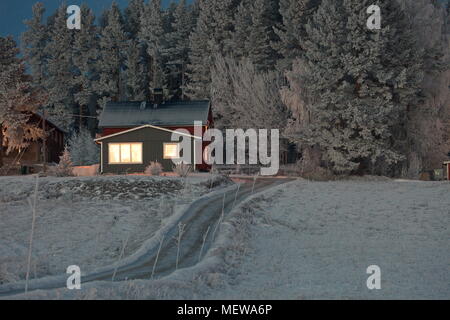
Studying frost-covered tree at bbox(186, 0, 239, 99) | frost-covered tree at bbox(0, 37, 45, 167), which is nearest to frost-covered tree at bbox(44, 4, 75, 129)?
frost-covered tree at bbox(186, 0, 239, 99)

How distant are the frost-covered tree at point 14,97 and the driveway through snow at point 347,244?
872 inches

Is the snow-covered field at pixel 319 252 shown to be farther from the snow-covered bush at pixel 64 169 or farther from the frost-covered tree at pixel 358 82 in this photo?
the snow-covered bush at pixel 64 169

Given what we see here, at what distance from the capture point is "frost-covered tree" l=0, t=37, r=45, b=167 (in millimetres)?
34719

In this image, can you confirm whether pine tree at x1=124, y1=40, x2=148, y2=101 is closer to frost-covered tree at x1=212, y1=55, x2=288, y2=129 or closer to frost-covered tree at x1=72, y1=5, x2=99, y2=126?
frost-covered tree at x1=72, y1=5, x2=99, y2=126

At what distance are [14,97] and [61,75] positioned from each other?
2351 cm

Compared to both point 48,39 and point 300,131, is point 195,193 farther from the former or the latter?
point 48,39

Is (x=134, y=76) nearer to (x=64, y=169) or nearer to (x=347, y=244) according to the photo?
(x=64, y=169)

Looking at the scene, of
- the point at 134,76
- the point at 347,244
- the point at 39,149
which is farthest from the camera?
the point at 134,76

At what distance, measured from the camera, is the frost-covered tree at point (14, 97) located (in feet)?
114

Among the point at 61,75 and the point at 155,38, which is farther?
the point at 61,75

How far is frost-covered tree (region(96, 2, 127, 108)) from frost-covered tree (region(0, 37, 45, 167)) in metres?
17.6

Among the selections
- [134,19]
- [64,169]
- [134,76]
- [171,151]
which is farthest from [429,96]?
[134,19]

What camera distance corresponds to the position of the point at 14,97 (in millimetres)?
34844
